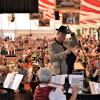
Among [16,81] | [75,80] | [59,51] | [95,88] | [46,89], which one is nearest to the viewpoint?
[46,89]

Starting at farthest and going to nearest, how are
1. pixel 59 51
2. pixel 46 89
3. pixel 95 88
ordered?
1. pixel 59 51
2. pixel 95 88
3. pixel 46 89

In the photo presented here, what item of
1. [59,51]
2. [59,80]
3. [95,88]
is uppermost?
[59,51]

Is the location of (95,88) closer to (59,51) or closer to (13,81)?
(13,81)

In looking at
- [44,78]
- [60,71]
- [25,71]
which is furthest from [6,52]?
[44,78]

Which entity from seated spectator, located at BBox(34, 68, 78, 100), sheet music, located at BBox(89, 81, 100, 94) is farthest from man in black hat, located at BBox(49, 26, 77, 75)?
seated spectator, located at BBox(34, 68, 78, 100)

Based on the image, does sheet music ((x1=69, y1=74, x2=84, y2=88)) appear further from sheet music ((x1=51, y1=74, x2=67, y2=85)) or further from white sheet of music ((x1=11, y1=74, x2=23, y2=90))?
white sheet of music ((x1=11, y1=74, x2=23, y2=90))

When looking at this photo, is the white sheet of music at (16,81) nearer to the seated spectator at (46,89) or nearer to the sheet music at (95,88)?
the sheet music at (95,88)

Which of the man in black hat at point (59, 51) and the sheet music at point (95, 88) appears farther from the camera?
the man in black hat at point (59, 51)

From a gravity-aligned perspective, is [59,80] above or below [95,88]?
above

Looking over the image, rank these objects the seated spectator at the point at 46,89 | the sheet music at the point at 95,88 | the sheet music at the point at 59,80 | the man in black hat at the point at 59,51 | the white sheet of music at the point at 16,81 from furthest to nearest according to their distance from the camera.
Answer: the man in black hat at the point at 59,51
the white sheet of music at the point at 16,81
the sheet music at the point at 95,88
the sheet music at the point at 59,80
the seated spectator at the point at 46,89

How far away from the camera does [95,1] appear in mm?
15977

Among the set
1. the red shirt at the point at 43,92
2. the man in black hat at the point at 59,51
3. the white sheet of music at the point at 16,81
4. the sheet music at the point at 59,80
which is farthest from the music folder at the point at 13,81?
the red shirt at the point at 43,92

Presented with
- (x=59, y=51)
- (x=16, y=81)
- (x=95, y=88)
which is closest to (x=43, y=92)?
(x=95, y=88)

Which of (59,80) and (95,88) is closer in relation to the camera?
(59,80)
